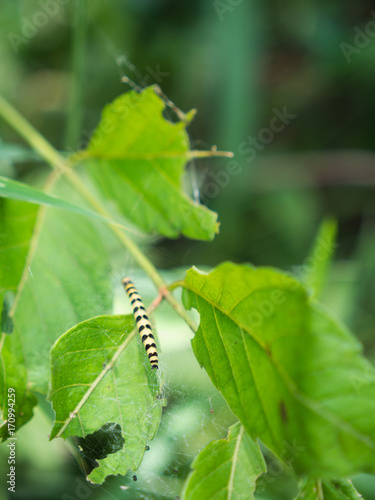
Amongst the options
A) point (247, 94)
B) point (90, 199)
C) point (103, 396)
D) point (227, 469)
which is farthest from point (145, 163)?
point (247, 94)

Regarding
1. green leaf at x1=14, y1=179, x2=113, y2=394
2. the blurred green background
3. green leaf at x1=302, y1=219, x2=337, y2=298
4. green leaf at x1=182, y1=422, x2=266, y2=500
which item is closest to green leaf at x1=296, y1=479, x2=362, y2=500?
green leaf at x1=182, y1=422, x2=266, y2=500

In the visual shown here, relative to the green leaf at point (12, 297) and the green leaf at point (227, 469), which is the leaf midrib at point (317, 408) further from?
the green leaf at point (12, 297)

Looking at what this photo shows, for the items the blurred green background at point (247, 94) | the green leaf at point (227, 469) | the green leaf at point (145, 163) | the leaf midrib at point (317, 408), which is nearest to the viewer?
the leaf midrib at point (317, 408)

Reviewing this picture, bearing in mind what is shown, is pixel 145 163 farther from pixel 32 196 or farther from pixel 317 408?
pixel 317 408

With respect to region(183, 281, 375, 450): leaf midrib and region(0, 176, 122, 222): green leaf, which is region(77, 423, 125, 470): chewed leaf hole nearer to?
region(183, 281, 375, 450): leaf midrib

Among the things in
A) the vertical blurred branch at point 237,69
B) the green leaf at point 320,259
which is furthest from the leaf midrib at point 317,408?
the vertical blurred branch at point 237,69

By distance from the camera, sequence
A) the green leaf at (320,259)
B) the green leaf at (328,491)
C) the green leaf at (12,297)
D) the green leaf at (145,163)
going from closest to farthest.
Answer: the green leaf at (328,491)
the green leaf at (12,297)
the green leaf at (145,163)
the green leaf at (320,259)

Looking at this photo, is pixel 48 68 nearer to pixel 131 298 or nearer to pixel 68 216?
pixel 68 216
